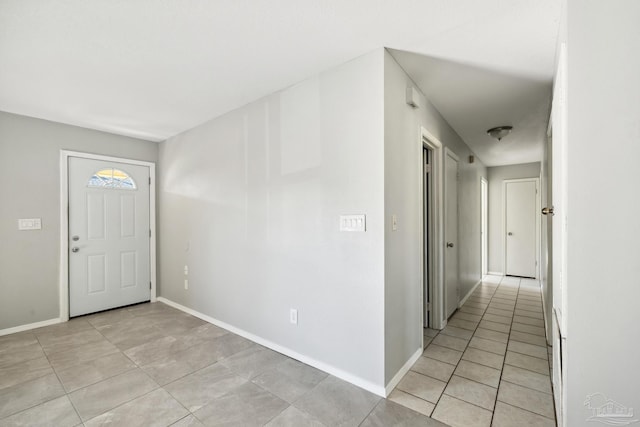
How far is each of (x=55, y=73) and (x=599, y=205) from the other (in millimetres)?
3623

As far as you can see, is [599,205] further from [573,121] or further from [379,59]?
[379,59]

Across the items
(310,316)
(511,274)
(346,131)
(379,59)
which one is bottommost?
(511,274)

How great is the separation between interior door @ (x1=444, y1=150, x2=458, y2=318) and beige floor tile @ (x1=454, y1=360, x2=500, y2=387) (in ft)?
3.02

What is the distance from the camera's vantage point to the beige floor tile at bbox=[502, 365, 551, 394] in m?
2.04

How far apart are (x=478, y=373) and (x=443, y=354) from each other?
0.35 m

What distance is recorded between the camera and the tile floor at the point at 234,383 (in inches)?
68.6

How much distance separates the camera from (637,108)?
1129 mm

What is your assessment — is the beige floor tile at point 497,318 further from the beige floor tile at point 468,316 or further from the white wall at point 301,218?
the white wall at point 301,218

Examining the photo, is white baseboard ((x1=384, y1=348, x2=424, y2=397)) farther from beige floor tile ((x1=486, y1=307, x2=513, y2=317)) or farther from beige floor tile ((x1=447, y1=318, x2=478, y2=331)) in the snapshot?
beige floor tile ((x1=486, y1=307, x2=513, y2=317))

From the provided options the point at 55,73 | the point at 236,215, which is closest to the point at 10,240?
the point at 55,73

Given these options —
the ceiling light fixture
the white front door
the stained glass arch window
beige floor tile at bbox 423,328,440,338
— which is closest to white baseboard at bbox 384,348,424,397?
beige floor tile at bbox 423,328,440,338

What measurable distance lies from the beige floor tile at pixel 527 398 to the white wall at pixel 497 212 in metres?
4.60

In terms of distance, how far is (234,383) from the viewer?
2094 millimetres

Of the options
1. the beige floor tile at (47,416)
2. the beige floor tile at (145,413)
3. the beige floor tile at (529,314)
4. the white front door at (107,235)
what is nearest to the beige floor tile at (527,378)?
the beige floor tile at (529,314)
